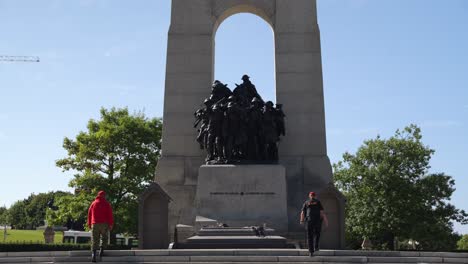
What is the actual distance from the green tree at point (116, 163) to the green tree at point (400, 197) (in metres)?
15.2

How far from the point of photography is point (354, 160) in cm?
4456

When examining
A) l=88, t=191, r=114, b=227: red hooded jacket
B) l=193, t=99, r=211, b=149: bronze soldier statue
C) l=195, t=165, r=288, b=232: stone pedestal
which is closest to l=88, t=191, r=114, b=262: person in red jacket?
l=88, t=191, r=114, b=227: red hooded jacket

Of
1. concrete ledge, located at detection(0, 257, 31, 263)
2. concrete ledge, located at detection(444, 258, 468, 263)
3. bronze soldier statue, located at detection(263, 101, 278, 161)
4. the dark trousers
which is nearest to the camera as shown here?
the dark trousers

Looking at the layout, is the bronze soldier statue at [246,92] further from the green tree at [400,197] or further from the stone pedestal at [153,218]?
the green tree at [400,197]

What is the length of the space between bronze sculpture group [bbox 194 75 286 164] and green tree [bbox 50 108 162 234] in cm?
1838

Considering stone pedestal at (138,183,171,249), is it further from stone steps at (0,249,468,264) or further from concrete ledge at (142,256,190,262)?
concrete ledge at (142,256,190,262)

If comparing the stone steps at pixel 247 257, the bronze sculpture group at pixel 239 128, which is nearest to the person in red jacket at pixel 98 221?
the stone steps at pixel 247 257

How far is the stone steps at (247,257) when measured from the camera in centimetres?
1406

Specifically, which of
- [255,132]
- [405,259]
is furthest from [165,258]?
[255,132]

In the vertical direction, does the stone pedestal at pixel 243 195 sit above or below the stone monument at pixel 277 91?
below

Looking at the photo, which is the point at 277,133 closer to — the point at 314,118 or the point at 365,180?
the point at 314,118

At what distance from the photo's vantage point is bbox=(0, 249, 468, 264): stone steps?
14062 millimetres

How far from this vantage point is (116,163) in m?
39.8

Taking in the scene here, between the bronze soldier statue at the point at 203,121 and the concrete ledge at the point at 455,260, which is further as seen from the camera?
the bronze soldier statue at the point at 203,121
